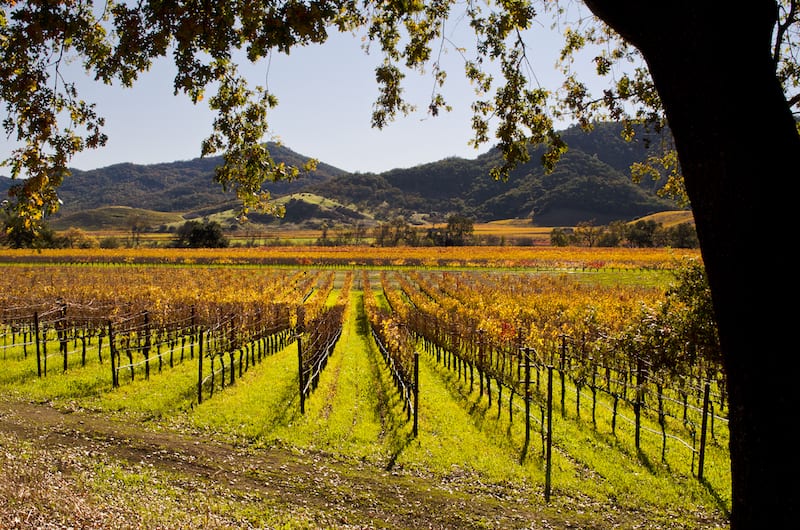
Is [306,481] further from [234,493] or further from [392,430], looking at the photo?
[392,430]

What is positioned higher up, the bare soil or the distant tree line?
the distant tree line

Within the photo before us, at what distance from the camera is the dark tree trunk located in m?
2.57

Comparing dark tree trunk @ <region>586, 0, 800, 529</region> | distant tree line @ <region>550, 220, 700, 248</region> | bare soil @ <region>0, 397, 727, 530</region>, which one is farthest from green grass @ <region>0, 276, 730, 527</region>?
distant tree line @ <region>550, 220, 700, 248</region>

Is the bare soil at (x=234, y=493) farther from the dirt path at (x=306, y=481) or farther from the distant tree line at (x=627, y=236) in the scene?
the distant tree line at (x=627, y=236)

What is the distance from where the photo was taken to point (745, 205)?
8.64 ft

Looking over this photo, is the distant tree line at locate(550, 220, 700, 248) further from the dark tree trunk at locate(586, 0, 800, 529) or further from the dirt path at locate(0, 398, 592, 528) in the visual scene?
the dark tree trunk at locate(586, 0, 800, 529)

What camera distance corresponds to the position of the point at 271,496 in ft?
27.9

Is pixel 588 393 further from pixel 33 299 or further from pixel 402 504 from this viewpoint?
pixel 33 299

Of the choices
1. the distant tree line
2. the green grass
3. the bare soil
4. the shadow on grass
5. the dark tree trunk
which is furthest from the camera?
the distant tree line

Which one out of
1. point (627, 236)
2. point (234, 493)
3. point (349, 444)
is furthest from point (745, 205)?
point (627, 236)

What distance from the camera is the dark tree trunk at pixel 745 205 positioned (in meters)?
2.57

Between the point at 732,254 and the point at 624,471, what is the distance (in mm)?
8699

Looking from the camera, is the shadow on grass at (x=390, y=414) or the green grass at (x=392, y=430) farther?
the shadow on grass at (x=390, y=414)

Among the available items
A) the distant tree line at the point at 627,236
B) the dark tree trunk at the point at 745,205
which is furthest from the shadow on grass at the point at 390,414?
the distant tree line at the point at 627,236
